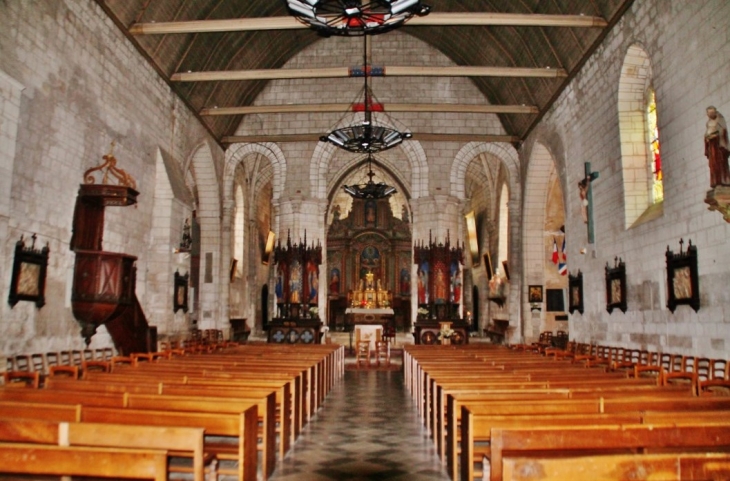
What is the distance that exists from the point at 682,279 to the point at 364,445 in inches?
244

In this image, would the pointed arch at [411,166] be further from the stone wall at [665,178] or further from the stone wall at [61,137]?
the stone wall at [61,137]

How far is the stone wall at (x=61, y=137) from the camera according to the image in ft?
28.2

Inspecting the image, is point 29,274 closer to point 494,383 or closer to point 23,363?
point 23,363

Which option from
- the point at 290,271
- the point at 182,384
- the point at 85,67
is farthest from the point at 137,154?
the point at 182,384

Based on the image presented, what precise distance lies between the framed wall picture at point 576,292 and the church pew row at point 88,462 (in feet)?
43.0

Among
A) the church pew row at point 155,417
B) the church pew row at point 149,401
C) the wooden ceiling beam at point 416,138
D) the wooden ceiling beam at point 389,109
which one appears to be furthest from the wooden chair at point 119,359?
the wooden ceiling beam at point 416,138

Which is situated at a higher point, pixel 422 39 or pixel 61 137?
pixel 422 39

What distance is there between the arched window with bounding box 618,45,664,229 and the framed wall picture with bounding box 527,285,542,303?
6.87 metres

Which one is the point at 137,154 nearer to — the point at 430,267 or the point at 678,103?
the point at 430,267

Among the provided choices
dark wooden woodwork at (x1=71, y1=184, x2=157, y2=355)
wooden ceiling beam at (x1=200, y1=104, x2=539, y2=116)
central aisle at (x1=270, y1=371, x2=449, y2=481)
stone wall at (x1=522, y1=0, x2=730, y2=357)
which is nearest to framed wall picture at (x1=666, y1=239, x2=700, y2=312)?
stone wall at (x1=522, y1=0, x2=730, y2=357)

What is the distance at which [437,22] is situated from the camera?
12281mm

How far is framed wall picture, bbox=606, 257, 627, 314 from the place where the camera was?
11602 mm

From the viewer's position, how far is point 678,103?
955cm

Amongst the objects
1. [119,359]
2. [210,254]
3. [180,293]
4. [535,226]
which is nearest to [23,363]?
[119,359]
